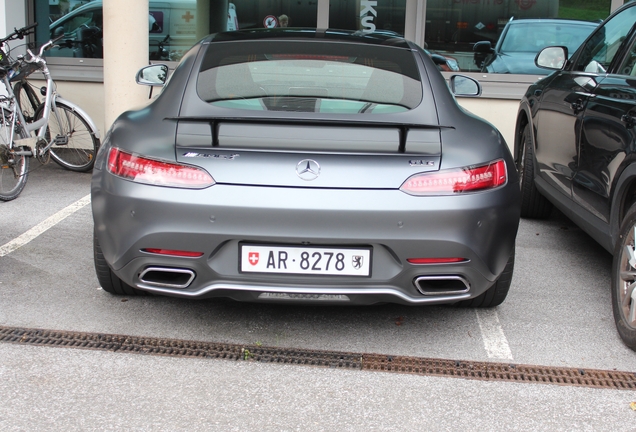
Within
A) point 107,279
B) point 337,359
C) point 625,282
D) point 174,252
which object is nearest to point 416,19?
point 625,282

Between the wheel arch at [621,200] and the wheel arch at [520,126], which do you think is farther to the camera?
the wheel arch at [520,126]

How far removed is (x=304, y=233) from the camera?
11.0ft

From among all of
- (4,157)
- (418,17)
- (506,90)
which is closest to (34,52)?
(4,157)

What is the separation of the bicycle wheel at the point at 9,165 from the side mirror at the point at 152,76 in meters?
2.36

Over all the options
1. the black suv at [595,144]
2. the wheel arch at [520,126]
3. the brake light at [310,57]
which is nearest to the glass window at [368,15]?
the wheel arch at [520,126]

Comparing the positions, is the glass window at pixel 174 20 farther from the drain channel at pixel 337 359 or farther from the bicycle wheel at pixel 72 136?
the drain channel at pixel 337 359

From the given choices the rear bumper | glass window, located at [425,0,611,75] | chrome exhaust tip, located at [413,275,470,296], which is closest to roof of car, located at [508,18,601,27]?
glass window, located at [425,0,611,75]

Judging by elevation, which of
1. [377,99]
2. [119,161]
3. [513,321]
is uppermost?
[377,99]

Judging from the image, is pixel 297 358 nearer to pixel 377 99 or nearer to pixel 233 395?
pixel 233 395

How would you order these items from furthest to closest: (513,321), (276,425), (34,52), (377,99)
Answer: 1. (34,52)
2. (513,321)
3. (377,99)
4. (276,425)

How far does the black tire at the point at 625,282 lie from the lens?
12.4 ft

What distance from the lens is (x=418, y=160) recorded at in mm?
3420

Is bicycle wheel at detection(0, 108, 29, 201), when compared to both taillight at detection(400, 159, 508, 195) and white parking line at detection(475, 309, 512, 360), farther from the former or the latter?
taillight at detection(400, 159, 508, 195)

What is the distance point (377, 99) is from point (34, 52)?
15.9 ft
